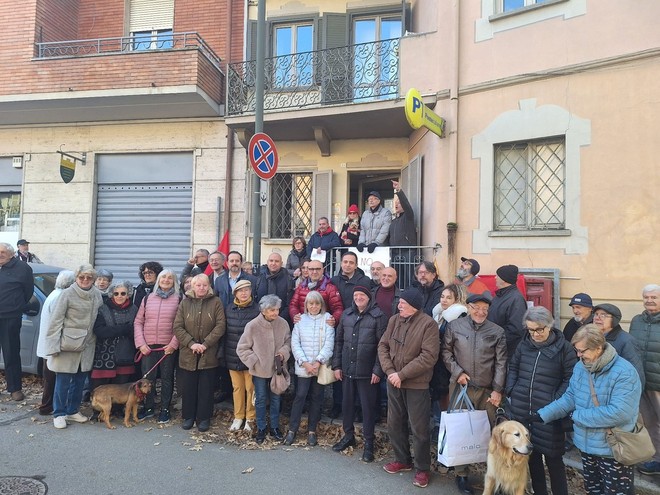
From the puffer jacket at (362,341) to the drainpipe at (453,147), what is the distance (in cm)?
287

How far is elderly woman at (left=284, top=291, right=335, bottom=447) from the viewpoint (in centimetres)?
521

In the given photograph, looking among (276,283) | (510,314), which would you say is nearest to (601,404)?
(510,314)

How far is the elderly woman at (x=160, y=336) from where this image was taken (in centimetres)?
579

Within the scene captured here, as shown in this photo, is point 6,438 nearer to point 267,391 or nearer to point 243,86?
point 267,391

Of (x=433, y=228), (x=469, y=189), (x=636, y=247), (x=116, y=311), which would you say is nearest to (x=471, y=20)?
(x=469, y=189)

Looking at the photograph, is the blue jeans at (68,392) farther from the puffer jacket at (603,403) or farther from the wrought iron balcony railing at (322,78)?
the wrought iron balcony railing at (322,78)

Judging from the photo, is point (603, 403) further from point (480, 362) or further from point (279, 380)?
point (279, 380)

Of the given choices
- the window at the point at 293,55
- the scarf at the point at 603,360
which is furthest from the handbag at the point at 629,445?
the window at the point at 293,55

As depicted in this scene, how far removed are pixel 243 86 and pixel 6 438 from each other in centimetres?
762

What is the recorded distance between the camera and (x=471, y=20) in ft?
24.8

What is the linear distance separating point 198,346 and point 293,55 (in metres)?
6.61

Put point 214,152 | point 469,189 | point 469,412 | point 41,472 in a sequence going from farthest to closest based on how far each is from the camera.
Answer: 1. point 214,152
2. point 469,189
3. point 41,472
4. point 469,412

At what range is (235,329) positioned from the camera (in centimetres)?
557

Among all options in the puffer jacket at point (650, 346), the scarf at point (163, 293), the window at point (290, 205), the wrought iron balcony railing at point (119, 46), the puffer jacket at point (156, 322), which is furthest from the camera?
the window at point (290, 205)
